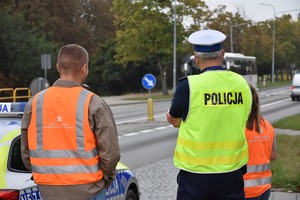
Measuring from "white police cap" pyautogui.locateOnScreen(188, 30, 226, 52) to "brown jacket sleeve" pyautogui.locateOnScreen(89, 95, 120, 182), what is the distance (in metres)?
0.76

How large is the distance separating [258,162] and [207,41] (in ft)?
4.05

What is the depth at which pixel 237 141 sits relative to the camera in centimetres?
376

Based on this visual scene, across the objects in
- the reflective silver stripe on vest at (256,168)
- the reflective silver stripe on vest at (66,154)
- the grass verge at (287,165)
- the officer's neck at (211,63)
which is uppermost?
the officer's neck at (211,63)

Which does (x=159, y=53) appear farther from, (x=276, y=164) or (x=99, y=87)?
(x=276, y=164)

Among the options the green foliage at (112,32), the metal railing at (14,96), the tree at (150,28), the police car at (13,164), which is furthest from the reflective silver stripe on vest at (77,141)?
the tree at (150,28)

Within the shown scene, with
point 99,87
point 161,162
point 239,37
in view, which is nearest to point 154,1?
point 99,87

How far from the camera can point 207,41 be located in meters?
3.82

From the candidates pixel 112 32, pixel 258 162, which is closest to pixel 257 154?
pixel 258 162

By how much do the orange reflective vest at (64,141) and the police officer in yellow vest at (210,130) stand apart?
1.96ft

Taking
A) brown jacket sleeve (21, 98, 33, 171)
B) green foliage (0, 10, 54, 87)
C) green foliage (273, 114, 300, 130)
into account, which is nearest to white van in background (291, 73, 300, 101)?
green foliage (273, 114, 300, 130)

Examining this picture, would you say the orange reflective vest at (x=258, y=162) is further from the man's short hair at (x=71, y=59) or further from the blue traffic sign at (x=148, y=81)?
the blue traffic sign at (x=148, y=81)

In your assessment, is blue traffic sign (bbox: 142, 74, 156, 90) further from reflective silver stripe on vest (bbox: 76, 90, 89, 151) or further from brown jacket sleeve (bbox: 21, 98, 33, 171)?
reflective silver stripe on vest (bbox: 76, 90, 89, 151)

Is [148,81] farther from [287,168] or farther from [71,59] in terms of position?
[71,59]

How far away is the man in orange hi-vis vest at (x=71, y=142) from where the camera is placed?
3.75 meters
